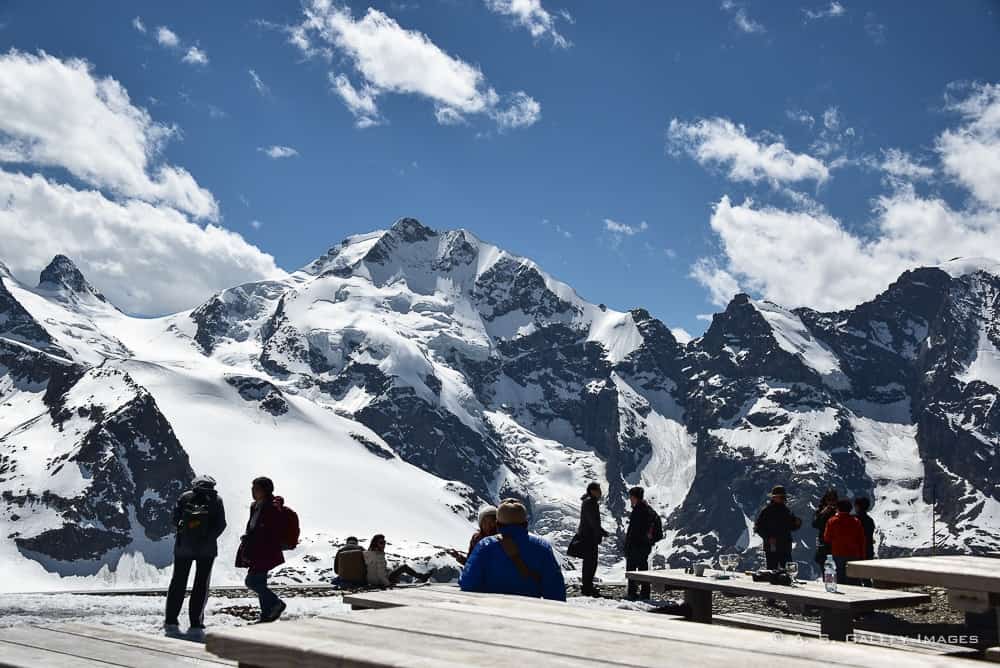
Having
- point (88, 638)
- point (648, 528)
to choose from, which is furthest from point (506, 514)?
point (648, 528)

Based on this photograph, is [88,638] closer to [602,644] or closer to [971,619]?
[602,644]

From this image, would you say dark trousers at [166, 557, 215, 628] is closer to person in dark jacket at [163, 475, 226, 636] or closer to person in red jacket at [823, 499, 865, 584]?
person in dark jacket at [163, 475, 226, 636]

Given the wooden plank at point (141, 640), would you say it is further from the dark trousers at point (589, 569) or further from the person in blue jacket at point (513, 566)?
the dark trousers at point (589, 569)

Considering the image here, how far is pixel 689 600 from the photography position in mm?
13328

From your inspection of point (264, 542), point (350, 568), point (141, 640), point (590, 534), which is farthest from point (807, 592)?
point (350, 568)

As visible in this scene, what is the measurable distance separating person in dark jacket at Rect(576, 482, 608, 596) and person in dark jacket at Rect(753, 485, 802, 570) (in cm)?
334

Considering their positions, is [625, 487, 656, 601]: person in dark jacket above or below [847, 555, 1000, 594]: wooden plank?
above

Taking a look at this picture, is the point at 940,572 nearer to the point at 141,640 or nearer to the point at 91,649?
the point at 141,640

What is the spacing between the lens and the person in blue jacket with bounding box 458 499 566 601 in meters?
7.39

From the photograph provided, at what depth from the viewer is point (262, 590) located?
1341 centimetres

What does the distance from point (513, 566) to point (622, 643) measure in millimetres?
3862

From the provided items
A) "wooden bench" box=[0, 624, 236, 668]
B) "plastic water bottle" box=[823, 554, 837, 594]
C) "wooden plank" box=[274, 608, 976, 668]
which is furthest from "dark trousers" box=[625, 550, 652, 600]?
"wooden plank" box=[274, 608, 976, 668]

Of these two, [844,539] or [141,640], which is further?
[844,539]

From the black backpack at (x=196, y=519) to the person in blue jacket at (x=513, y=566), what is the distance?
273 inches
